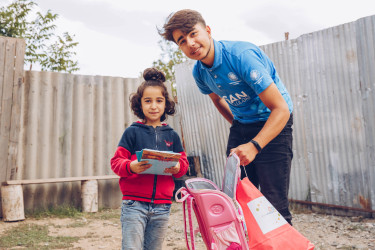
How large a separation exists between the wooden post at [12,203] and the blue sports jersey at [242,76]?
151 inches

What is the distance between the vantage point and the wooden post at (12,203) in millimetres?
5016

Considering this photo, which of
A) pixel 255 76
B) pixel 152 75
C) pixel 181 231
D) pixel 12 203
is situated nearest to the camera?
pixel 255 76

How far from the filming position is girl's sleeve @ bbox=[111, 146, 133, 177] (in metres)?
2.21

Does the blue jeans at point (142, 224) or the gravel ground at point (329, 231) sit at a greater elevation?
the blue jeans at point (142, 224)

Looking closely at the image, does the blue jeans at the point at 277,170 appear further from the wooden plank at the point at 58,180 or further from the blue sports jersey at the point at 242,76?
the wooden plank at the point at 58,180

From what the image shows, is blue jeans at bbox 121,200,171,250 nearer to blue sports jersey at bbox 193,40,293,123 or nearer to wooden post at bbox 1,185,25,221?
blue sports jersey at bbox 193,40,293,123

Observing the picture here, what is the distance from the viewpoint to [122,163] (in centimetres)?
222

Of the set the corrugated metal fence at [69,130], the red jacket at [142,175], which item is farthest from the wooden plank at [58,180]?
the red jacket at [142,175]

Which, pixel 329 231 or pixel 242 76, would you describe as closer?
pixel 242 76

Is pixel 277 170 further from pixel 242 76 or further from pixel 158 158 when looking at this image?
pixel 158 158

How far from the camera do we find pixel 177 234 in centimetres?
441

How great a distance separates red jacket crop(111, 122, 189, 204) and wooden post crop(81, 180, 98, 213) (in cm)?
357

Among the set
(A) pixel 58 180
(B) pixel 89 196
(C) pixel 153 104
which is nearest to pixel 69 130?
(A) pixel 58 180

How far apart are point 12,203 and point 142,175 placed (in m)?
3.58
